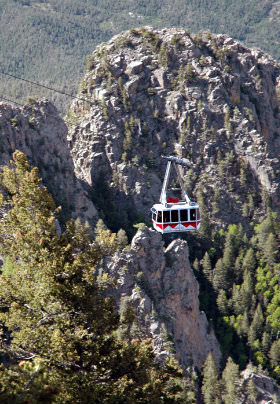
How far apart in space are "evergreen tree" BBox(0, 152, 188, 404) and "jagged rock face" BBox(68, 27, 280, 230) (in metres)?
85.7

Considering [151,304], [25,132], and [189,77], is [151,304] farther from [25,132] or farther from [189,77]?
[189,77]

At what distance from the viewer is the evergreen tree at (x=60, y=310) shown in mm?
26000

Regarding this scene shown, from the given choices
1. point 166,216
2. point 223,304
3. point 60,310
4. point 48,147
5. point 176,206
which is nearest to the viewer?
point 60,310

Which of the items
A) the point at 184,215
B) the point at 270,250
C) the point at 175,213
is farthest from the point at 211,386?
the point at 270,250

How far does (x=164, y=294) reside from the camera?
81062mm

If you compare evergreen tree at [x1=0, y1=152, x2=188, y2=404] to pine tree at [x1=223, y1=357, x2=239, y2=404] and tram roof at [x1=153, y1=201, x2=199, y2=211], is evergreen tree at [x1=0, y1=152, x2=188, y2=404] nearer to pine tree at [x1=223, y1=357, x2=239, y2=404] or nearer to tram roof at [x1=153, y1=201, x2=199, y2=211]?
tram roof at [x1=153, y1=201, x2=199, y2=211]

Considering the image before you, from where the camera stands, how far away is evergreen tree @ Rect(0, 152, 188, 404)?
2600 cm

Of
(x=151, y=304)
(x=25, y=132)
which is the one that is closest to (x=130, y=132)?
(x=25, y=132)

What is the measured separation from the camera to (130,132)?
119125 mm

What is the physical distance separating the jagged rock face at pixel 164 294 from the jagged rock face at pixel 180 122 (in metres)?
31.3

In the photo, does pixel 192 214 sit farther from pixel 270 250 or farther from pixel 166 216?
pixel 270 250

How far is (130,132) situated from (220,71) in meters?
27.1

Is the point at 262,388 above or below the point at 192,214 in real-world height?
below

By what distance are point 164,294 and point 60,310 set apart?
55.6 meters
